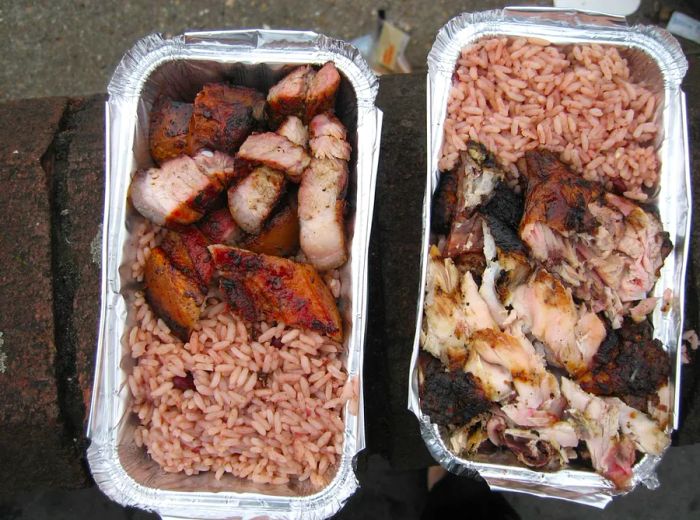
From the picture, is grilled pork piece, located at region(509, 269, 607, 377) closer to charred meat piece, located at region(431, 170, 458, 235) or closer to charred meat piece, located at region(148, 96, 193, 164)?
charred meat piece, located at region(431, 170, 458, 235)

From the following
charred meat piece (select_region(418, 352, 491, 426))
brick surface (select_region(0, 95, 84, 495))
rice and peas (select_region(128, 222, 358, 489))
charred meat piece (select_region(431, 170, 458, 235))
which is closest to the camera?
charred meat piece (select_region(418, 352, 491, 426))

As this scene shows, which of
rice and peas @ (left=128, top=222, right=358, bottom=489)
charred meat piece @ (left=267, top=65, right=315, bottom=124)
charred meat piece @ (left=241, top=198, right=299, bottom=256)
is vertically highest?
charred meat piece @ (left=267, top=65, right=315, bottom=124)

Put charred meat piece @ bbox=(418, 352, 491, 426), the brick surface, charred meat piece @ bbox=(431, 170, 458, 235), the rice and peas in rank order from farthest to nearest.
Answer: the brick surface → charred meat piece @ bbox=(431, 170, 458, 235) → the rice and peas → charred meat piece @ bbox=(418, 352, 491, 426)

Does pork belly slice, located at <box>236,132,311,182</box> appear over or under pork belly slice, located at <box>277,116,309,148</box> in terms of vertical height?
under

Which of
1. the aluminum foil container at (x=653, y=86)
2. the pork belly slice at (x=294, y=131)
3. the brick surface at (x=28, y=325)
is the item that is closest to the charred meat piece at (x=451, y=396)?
the aluminum foil container at (x=653, y=86)

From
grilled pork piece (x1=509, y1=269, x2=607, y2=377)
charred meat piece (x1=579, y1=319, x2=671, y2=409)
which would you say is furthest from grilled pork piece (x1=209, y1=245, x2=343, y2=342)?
charred meat piece (x1=579, y1=319, x2=671, y2=409)

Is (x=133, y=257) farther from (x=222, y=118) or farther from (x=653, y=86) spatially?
(x=653, y=86)

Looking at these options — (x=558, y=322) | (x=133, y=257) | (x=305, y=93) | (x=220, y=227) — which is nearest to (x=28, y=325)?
(x=133, y=257)
